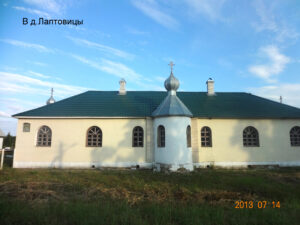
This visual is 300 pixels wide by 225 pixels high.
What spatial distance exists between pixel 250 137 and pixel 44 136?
16.4 m

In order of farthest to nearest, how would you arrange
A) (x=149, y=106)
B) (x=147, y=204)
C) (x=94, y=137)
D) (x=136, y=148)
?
(x=149, y=106) → (x=94, y=137) → (x=136, y=148) → (x=147, y=204)

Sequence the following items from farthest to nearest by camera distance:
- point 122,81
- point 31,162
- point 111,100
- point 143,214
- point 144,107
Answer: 1. point 122,81
2. point 111,100
3. point 144,107
4. point 31,162
5. point 143,214

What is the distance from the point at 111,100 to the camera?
16.3 metres

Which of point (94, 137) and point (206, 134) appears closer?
point (94, 137)

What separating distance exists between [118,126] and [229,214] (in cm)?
1056

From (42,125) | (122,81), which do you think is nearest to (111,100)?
(122,81)

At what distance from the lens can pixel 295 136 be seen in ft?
48.4

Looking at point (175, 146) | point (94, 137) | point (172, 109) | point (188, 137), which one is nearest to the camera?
point (175, 146)

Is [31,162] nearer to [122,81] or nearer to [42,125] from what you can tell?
[42,125]

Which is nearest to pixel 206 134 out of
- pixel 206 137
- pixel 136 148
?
pixel 206 137

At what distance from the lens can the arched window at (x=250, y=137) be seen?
1457 centimetres

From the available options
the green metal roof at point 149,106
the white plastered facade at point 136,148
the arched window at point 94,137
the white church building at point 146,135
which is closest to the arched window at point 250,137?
the white church building at point 146,135

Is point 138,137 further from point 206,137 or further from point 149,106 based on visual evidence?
point 206,137

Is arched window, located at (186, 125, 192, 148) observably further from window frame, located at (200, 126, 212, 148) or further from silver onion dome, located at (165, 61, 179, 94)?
silver onion dome, located at (165, 61, 179, 94)
